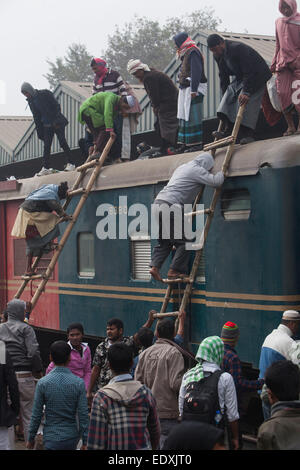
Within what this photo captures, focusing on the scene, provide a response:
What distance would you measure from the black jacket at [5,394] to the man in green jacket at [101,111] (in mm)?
5325

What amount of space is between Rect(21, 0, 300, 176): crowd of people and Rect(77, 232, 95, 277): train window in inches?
47.1

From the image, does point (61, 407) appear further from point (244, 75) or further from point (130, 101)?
point (130, 101)

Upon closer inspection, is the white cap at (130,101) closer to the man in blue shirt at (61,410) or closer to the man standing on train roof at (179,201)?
the man standing on train roof at (179,201)

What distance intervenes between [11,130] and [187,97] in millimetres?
16086

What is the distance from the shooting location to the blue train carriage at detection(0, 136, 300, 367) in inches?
287

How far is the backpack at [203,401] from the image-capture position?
5031 millimetres

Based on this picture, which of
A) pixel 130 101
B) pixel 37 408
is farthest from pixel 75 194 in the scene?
pixel 37 408

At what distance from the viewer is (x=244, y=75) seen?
8.27 m

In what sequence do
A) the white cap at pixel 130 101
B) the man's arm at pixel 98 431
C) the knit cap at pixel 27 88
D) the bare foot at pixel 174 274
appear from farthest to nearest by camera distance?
the knit cap at pixel 27 88
the white cap at pixel 130 101
the bare foot at pixel 174 274
the man's arm at pixel 98 431

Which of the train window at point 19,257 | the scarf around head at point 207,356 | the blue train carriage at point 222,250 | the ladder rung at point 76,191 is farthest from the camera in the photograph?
the train window at point 19,257

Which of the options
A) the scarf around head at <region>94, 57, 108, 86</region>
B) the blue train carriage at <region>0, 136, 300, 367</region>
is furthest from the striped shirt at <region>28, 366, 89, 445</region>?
the scarf around head at <region>94, 57, 108, 86</region>

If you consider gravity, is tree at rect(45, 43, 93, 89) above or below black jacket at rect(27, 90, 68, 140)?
above

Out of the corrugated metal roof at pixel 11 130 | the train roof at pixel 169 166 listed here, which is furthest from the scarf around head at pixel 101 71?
the corrugated metal roof at pixel 11 130

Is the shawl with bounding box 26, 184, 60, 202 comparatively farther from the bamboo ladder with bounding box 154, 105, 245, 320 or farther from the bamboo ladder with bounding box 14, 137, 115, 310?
the bamboo ladder with bounding box 154, 105, 245, 320
